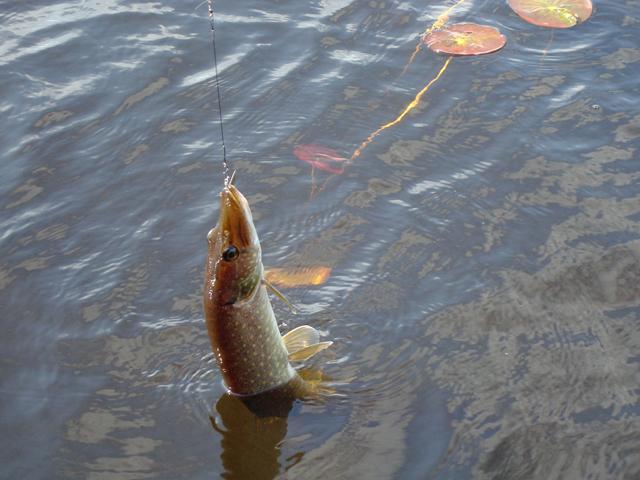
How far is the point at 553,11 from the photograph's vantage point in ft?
26.7

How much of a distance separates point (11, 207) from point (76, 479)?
2363 millimetres

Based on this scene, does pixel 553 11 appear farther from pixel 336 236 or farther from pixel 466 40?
pixel 336 236

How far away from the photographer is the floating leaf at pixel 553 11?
8039 mm

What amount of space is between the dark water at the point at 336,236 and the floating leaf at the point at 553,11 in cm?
12

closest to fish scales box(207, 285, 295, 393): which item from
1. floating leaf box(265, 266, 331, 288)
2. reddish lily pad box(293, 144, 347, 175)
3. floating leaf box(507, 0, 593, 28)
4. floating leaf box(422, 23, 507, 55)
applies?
floating leaf box(265, 266, 331, 288)

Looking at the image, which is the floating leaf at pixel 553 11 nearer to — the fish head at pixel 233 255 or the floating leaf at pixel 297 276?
the floating leaf at pixel 297 276

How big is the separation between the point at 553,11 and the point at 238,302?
5178 millimetres

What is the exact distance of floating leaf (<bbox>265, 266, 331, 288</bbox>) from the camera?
5.52m

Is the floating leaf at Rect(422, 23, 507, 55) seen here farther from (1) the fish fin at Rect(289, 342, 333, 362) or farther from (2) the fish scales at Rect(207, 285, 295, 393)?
(2) the fish scales at Rect(207, 285, 295, 393)

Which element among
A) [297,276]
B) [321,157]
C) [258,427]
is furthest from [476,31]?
[258,427]

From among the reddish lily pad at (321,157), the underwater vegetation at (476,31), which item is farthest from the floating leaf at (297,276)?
the underwater vegetation at (476,31)

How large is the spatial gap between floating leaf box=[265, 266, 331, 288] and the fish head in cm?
135

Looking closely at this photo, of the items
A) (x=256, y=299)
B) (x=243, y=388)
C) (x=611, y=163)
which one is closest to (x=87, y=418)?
(x=243, y=388)

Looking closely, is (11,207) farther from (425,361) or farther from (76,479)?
(425,361)
